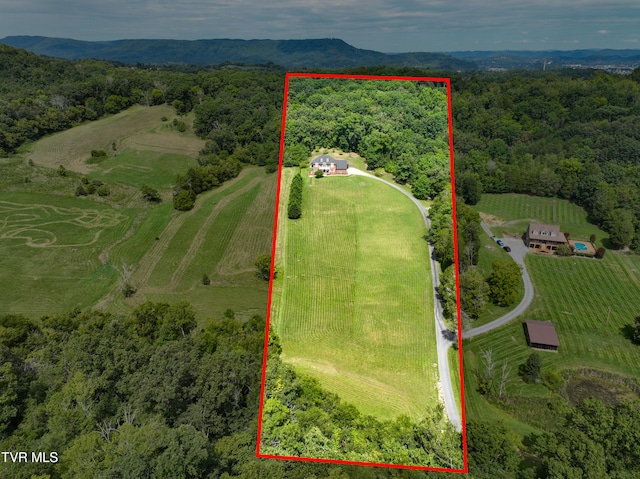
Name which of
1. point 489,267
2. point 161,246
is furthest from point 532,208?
point 161,246

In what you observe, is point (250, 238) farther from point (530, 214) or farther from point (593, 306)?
point (530, 214)

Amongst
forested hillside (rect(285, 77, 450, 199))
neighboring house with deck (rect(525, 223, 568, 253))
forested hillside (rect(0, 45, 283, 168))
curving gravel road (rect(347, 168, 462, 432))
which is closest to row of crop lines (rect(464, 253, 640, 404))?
neighboring house with deck (rect(525, 223, 568, 253))

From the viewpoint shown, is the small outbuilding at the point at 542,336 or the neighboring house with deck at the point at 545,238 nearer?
the small outbuilding at the point at 542,336

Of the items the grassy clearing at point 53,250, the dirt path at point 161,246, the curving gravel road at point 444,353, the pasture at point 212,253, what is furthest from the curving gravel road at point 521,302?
the grassy clearing at point 53,250

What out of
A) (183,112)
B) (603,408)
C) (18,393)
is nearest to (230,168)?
(183,112)

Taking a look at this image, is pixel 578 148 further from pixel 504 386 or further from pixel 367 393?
pixel 367 393

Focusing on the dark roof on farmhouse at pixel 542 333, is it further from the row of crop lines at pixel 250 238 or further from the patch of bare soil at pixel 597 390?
the row of crop lines at pixel 250 238
